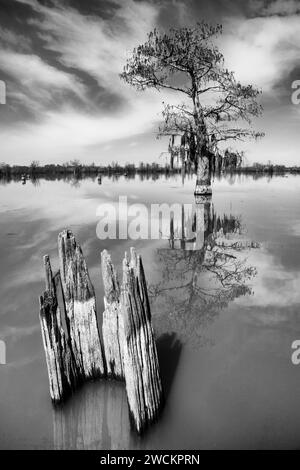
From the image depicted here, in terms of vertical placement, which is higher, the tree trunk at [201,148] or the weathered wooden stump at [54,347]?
the tree trunk at [201,148]

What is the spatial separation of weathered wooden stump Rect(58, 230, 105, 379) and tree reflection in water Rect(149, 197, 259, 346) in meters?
1.23

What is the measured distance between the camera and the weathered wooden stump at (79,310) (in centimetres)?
302

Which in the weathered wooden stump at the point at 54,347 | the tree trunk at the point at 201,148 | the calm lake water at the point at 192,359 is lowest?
the calm lake water at the point at 192,359

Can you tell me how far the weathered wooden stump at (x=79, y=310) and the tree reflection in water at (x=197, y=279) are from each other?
48.3 inches

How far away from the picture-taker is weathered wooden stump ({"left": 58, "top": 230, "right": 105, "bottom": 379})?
3.02 metres

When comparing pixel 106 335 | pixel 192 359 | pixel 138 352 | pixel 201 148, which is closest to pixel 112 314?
pixel 106 335

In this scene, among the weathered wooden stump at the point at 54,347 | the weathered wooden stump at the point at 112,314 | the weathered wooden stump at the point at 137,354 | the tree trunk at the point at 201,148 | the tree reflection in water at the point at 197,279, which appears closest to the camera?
the weathered wooden stump at the point at 137,354

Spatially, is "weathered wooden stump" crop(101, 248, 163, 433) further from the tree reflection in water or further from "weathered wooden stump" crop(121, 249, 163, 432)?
the tree reflection in water

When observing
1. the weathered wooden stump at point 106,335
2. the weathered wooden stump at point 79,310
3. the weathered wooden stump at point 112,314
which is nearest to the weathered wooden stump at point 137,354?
the weathered wooden stump at point 106,335

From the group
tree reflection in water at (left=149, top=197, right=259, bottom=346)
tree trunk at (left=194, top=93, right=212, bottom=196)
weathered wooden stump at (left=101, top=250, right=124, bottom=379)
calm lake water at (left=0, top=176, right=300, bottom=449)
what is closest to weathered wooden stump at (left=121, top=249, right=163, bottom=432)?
calm lake water at (left=0, top=176, right=300, bottom=449)

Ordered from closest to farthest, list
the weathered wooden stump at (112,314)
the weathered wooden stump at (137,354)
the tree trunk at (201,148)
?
1. the weathered wooden stump at (137,354)
2. the weathered wooden stump at (112,314)
3. the tree trunk at (201,148)

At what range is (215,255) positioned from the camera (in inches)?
285

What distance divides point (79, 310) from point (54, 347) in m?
0.41

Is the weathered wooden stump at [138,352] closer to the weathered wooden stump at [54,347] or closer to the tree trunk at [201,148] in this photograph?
the weathered wooden stump at [54,347]
